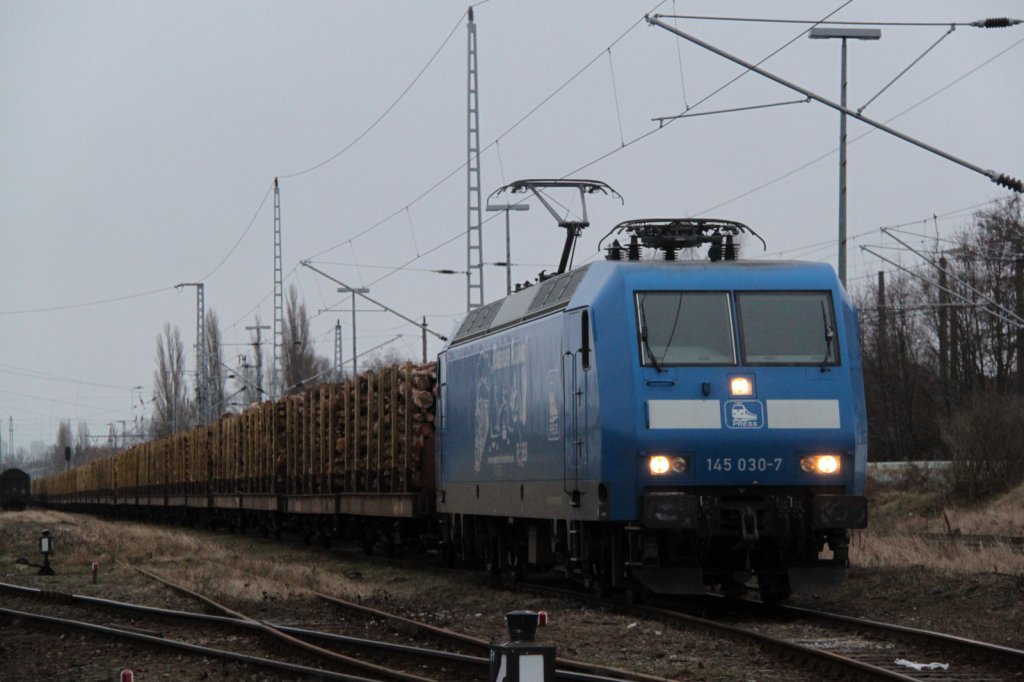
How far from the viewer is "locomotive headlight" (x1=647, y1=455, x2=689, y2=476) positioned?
1338cm

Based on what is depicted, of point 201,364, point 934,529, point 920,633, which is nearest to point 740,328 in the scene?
point 920,633

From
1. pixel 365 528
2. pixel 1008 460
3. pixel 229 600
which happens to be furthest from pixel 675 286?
pixel 1008 460

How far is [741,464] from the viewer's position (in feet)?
A: 44.1

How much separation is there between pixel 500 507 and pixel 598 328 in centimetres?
431

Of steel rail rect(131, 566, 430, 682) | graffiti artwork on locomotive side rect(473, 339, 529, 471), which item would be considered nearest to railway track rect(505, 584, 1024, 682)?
graffiti artwork on locomotive side rect(473, 339, 529, 471)

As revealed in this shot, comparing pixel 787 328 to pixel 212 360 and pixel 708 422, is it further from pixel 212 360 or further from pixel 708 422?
pixel 212 360

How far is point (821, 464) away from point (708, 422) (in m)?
1.14

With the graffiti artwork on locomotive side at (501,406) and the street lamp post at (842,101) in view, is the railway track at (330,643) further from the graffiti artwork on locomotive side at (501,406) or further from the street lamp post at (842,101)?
the street lamp post at (842,101)

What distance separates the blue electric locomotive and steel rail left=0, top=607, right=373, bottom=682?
3557mm

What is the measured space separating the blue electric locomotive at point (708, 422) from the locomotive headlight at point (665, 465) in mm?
13

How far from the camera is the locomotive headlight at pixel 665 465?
43.9ft

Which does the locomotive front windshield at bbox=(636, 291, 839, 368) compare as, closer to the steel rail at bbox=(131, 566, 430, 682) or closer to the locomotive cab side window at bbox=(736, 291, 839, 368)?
the locomotive cab side window at bbox=(736, 291, 839, 368)

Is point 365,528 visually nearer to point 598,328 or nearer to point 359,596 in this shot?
point 359,596

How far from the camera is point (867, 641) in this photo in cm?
1219
